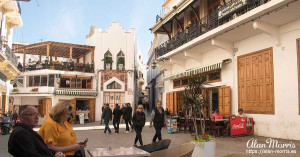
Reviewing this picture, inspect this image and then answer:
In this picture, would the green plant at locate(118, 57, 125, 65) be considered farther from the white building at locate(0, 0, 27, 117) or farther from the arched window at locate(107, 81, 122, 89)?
the white building at locate(0, 0, 27, 117)

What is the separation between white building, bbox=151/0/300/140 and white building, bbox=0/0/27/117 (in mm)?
11594

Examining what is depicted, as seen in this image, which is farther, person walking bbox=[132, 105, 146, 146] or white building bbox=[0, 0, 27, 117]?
white building bbox=[0, 0, 27, 117]

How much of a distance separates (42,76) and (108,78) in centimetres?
676

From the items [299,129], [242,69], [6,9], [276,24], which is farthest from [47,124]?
[6,9]

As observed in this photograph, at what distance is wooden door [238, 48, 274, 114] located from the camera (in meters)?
11.5

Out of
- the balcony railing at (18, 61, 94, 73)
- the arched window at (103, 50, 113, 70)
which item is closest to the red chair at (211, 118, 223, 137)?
the arched window at (103, 50, 113, 70)

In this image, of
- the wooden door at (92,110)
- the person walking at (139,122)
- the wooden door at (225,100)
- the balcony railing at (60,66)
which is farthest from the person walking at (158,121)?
the balcony railing at (60,66)

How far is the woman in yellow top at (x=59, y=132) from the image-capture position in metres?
3.83

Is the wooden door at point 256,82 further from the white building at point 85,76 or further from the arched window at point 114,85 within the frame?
the arched window at point 114,85

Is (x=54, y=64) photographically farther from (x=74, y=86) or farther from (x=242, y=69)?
(x=242, y=69)

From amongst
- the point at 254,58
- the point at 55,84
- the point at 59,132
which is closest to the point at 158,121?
the point at 254,58

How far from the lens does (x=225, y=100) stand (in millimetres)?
14000

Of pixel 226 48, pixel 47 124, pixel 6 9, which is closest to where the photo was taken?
pixel 47 124

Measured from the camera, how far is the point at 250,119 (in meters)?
12.2
